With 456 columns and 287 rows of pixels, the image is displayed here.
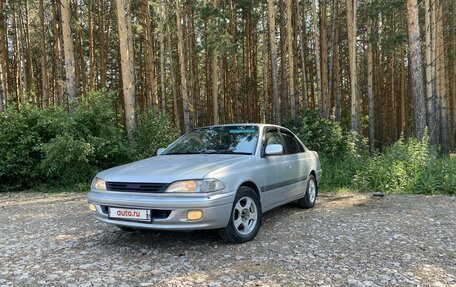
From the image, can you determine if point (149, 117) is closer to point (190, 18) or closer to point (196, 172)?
point (196, 172)

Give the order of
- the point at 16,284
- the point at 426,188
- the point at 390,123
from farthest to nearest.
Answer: the point at 390,123 → the point at 426,188 → the point at 16,284

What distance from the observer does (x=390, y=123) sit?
115ft

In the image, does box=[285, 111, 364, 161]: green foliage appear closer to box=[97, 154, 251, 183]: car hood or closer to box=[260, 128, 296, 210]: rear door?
box=[260, 128, 296, 210]: rear door

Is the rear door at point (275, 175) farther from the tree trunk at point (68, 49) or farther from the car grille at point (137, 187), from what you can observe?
the tree trunk at point (68, 49)

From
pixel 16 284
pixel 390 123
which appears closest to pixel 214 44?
pixel 16 284

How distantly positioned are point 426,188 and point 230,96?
2406 centimetres

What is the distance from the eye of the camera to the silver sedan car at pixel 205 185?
416 centimetres

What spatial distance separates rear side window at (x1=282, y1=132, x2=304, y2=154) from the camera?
6404 mm

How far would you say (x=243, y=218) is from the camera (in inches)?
190

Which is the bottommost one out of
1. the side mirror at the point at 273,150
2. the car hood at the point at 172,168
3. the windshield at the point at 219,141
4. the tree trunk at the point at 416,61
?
the car hood at the point at 172,168

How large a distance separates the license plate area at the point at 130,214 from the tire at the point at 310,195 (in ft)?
11.5

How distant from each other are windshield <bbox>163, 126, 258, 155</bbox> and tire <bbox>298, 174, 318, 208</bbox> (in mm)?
1880

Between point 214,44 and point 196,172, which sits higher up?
point 214,44

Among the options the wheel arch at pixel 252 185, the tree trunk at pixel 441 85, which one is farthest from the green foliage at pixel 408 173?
the tree trunk at pixel 441 85
